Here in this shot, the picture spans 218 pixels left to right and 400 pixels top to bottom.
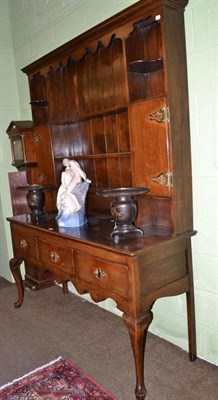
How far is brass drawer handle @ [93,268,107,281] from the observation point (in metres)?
1.83

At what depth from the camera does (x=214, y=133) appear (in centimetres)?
181

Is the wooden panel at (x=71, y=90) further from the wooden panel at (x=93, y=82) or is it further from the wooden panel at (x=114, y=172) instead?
the wooden panel at (x=114, y=172)

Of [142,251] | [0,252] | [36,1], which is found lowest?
[0,252]

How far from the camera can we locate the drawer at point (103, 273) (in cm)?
170

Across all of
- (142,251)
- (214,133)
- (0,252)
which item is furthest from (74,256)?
(0,252)

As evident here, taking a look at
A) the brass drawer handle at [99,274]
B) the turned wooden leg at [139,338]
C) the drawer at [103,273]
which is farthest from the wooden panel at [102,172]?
the turned wooden leg at [139,338]

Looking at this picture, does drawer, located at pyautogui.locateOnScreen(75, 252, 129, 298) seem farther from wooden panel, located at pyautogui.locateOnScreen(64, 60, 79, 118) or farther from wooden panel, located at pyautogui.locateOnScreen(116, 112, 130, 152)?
wooden panel, located at pyautogui.locateOnScreen(64, 60, 79, 118)

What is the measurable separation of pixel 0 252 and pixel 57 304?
1.13 meters

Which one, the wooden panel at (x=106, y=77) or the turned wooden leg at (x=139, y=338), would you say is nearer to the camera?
the turned wooden leg at (x=139, y=338)

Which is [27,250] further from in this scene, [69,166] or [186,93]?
[186,93]

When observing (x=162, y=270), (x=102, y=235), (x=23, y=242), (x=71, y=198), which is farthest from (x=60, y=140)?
(x=162, y=270)

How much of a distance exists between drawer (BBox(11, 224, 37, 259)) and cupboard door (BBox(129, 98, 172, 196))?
39.2 inches

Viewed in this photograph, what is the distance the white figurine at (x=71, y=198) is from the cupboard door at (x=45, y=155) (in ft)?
1.61

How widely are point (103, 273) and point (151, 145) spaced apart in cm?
76
